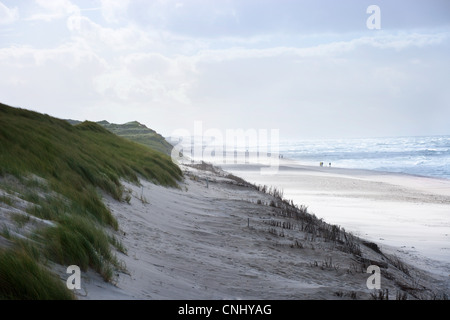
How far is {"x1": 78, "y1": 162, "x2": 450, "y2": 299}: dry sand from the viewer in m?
5.91

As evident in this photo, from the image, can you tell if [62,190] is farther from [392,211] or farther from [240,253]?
[392,211]

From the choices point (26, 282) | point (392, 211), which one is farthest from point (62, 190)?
point (392, 211)

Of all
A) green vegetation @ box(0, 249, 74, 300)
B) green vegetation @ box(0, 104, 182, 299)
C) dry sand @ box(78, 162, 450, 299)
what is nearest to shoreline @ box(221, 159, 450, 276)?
dry sand @ box(78, 162, 450, 299)

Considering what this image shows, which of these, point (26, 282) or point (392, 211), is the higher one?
point (26, 282)

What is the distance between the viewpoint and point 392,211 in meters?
18.8

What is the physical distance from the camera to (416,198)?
2386 cm

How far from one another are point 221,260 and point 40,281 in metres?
3.77

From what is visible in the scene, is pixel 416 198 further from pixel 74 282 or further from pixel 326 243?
pixel 74 282

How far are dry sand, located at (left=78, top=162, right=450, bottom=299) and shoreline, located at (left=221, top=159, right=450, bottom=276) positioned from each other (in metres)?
0.06

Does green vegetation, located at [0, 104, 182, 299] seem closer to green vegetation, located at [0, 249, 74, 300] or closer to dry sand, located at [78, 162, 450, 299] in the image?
green vegetation, located at [0, 249, 74, 300]

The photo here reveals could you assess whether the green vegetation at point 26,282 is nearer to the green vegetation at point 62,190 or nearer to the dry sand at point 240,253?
the green vegetation at point 62,190

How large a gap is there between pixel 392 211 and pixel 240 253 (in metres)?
12.4

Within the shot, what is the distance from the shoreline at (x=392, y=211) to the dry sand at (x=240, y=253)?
61 millimetres
